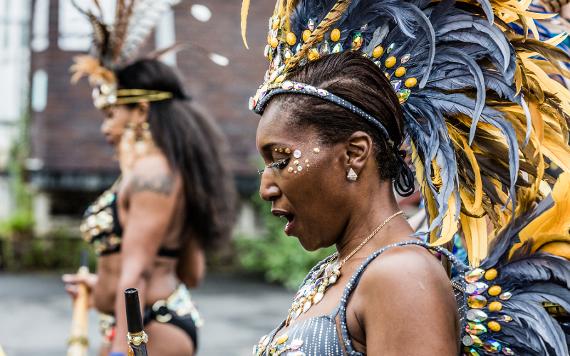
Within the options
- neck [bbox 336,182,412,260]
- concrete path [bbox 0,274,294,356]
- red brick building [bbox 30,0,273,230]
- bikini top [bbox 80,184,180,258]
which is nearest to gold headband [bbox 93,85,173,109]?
bikini top [bbox 80,184,180,258]

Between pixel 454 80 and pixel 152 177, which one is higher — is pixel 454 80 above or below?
above

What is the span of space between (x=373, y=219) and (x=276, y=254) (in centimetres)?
934

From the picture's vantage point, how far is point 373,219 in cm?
192

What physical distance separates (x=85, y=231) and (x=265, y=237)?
310 inches

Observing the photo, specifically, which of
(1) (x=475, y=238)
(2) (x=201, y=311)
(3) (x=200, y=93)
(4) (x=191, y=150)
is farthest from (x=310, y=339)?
(3) (x=200, y=93)

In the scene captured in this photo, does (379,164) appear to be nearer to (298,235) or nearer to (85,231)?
(298,235)

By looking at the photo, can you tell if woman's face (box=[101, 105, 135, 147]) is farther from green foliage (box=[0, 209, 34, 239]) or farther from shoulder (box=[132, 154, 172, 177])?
green foliage (box=[0, 209, 34, 239])

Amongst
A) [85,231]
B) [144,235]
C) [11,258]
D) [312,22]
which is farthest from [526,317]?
[11,258]

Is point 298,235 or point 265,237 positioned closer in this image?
point 298,235

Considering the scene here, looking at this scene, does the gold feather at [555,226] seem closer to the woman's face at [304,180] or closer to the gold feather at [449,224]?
the gold feather at [449,224]

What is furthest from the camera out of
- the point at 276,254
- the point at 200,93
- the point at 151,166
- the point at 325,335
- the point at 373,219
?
the point at 200,93

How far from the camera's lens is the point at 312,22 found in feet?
6.52

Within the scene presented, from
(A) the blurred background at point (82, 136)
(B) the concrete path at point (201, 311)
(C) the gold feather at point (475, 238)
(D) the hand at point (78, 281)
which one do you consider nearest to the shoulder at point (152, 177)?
(D) the hand at point (78, 281)

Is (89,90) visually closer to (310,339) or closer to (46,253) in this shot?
(46,253)
